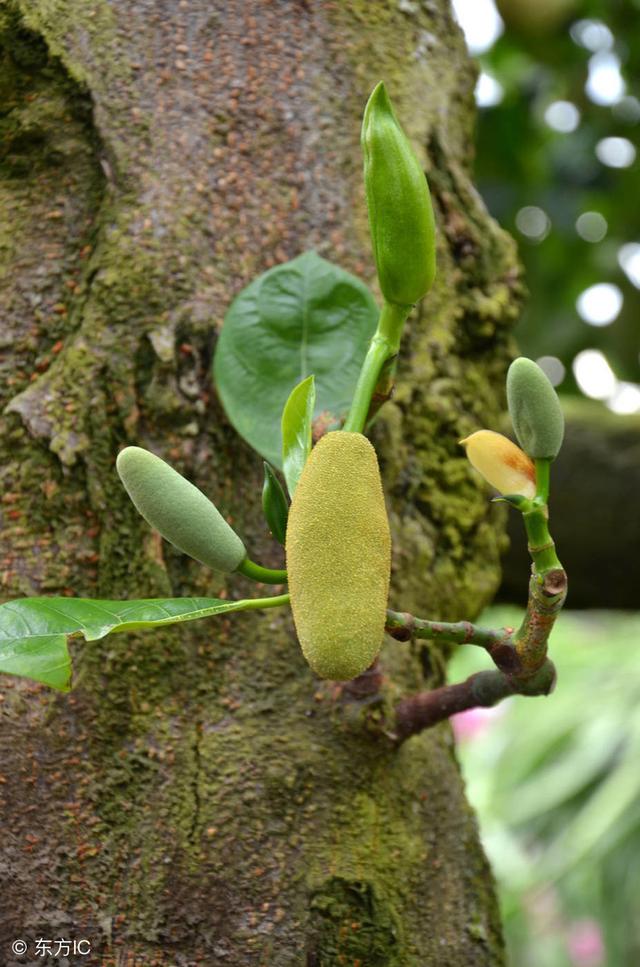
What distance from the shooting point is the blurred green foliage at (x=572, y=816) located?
196 centimetres

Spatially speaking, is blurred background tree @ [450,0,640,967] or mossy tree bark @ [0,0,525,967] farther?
blurred background tree @ [450,0,640,967]

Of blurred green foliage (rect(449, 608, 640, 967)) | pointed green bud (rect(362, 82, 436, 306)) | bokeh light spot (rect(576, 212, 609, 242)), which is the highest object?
pointed green bud (rect(362, 82, 436, 306))

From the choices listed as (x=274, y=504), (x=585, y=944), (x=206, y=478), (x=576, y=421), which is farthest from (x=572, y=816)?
(x=274, y=504)

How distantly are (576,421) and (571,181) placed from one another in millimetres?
503

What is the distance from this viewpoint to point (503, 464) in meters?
0.43

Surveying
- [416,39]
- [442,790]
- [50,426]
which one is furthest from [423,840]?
[416,39]

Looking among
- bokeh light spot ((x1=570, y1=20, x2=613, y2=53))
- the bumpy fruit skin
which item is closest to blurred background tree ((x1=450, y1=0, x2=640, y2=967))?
bokeh light spot ((x1=570, y1=20, x2=613, y2=53))

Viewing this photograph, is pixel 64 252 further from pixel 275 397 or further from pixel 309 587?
pixel 309 587

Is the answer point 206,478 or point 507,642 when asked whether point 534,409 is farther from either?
point 206,478

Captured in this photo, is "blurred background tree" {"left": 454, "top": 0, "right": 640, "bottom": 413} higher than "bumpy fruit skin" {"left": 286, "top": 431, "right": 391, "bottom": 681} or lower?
lower

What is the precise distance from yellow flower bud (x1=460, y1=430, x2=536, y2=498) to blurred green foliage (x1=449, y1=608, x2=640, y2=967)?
5.52 ft

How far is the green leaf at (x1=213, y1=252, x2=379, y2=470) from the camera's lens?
22.3 inches

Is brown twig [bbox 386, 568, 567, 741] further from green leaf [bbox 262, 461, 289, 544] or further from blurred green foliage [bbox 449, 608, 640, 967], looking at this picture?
blurred green foliage [bbox 449, 608, 640, 967]

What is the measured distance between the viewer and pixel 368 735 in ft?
1.83
